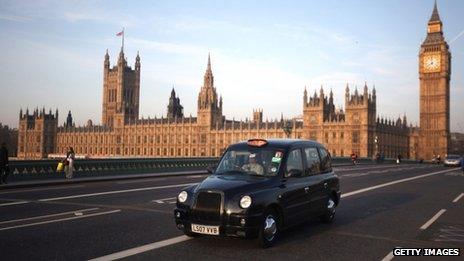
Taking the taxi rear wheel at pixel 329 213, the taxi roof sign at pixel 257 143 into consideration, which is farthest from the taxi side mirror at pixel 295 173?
the taxi rear wheel at pixel 329 213

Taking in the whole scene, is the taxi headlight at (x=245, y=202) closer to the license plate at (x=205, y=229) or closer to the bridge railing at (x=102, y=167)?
the license plate at (x=205, y=229)

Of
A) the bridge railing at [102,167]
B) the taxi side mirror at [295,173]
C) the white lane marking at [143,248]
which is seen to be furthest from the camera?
the bridge railing at [102,167]

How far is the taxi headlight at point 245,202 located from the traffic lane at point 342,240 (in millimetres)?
790

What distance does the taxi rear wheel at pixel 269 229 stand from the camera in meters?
7.96

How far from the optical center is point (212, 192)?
794cm

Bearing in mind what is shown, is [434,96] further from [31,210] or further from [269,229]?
[269,229]

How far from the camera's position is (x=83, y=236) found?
8.73 metres

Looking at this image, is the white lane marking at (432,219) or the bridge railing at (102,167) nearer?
the white lane marking at (432,219)

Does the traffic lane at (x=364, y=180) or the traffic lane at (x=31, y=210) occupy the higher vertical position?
the traffic lane at (x=31, y=210)

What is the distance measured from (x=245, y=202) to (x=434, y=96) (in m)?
121

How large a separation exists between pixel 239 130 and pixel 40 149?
76440 millimetres

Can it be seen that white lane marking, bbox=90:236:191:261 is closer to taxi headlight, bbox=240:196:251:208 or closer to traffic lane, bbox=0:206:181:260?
traffic lane, bbox=0:206:181:260

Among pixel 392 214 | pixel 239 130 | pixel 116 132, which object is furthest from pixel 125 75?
pixel 392 214

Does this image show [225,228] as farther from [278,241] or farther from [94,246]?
[94,246]
